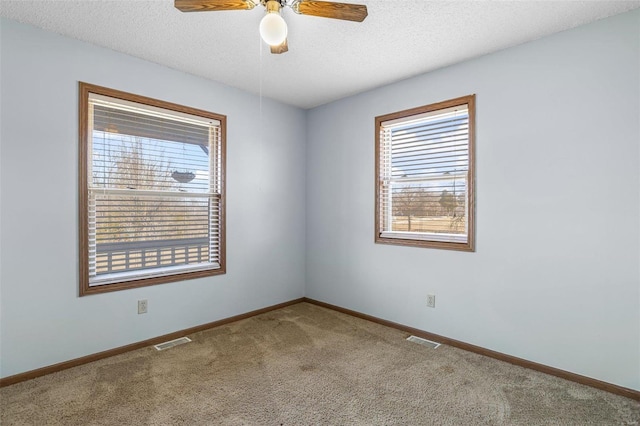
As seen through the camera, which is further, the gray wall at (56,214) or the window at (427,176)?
the window at (427,176)

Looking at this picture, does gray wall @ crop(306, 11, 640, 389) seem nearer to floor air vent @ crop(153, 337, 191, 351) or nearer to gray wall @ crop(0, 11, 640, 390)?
gray wall @ crop(0, 11, 640, 390)

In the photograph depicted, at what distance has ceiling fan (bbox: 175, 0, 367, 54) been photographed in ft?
5.75

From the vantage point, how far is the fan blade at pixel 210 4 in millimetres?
1786

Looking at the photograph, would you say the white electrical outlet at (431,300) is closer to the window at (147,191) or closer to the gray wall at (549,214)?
the gray wall at (549,214)

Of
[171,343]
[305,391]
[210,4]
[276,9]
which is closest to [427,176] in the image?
[276,9]

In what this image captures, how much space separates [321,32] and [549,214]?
7.28 ft

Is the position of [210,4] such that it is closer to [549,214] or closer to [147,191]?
[147,191]

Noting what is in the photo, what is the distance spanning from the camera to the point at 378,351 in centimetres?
296

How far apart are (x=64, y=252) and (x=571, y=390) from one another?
3855 mm

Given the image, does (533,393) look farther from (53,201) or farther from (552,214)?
(53,201)

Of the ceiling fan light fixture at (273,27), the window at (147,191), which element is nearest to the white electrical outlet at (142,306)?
the window at (147,191)

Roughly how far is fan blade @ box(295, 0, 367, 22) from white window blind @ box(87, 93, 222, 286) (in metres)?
1.93

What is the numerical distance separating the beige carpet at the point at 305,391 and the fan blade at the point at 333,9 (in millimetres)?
2346

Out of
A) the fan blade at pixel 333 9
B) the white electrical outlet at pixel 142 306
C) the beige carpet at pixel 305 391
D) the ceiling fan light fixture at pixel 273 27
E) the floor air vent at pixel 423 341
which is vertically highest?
the fan blade at pixel 333 9
